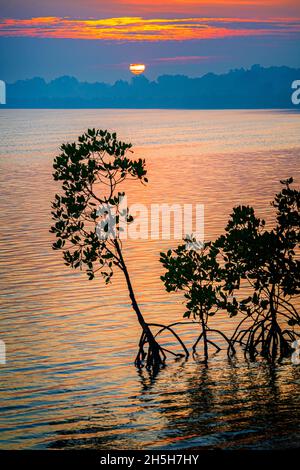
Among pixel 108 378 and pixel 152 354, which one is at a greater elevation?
pixel 152 354

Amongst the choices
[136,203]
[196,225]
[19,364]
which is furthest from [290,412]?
[136,203]

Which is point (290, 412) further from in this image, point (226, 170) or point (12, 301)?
point (226, 170)

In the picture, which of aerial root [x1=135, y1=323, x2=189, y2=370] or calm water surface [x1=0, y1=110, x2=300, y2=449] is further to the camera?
aerial root [x1=135, y1=323, x2=189, y2=370]

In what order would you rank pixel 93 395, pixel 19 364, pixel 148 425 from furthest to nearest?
pixel 19 364, pixel 93 395, pixel 148 425

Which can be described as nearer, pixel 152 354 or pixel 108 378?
pixel 152 354

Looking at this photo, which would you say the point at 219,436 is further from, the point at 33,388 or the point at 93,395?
the point at 33,388

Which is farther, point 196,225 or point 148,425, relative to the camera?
point 196,225

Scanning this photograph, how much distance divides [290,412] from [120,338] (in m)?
12.6

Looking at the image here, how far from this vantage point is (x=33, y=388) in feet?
98.9

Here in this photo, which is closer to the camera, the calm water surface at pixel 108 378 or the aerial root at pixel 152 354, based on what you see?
the calm water surface at pixel 108 378

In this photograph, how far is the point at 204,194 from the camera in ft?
313

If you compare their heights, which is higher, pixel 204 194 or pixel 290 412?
pixel 204 194
